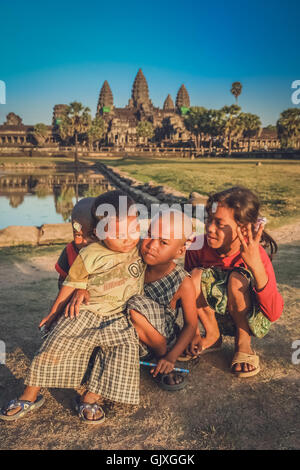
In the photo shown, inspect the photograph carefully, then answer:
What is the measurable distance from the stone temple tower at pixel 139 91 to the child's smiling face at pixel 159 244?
12331cm

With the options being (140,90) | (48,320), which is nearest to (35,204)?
(48,320)

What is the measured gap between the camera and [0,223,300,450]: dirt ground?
181cm

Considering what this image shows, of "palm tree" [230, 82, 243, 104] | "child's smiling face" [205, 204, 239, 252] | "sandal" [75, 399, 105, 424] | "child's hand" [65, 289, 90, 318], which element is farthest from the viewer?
"palm tree" [230, 82, 243, 104]

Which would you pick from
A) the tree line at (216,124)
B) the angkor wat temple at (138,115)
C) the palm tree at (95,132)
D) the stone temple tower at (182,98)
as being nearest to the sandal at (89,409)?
the tree line at (216,124)

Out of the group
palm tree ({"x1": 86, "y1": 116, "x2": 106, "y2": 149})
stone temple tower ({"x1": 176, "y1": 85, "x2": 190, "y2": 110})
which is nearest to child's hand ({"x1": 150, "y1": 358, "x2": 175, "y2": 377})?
palm tree ({"x1": 86, "y1": 116, "x2": 106, "y2": 149})

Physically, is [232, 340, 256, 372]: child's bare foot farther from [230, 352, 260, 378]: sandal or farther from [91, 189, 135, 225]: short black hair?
[91, 189, 135, 225]: short black hair

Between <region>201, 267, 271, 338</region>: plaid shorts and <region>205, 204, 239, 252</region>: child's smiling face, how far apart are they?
204 mm

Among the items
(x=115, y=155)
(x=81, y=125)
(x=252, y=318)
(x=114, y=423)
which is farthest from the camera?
(x=81, y=125)

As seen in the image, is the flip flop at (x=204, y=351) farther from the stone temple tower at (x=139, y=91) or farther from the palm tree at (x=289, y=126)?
the stone temple tower at (x=139, y=91)

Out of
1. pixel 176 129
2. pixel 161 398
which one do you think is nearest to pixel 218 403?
pixel 161 398

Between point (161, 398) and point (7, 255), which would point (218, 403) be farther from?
point (7, 255)

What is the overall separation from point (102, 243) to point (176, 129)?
89276 millimetres

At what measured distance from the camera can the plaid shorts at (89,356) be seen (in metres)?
2.06
